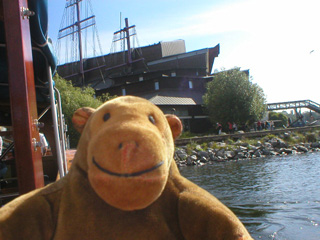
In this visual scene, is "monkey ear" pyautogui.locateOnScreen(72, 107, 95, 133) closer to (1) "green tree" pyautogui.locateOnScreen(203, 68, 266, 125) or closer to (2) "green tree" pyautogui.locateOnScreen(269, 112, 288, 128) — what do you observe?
(1) "green tree" pyautogui.locateOnScreen(203, 68, 266, 125)

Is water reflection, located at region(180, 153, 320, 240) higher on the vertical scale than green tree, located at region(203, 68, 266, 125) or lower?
lower

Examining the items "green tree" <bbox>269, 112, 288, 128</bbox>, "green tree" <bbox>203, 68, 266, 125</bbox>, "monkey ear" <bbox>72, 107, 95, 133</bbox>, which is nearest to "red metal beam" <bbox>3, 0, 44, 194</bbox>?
"monkey ear" <bbox>72, 107, 95, 133</bbox>

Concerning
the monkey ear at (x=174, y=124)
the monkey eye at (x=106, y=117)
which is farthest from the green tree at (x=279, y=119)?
the monkey eye at (x=106, y=117)

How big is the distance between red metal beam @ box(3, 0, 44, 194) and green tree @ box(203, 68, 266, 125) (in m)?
31.1

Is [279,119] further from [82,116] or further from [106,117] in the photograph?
[106,117]

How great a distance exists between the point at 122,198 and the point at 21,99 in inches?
70.9

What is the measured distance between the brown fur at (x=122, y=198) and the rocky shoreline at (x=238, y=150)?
19.0 m

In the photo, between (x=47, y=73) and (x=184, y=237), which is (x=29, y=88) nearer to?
(x=47, y=73)

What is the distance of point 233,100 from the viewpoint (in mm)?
33062

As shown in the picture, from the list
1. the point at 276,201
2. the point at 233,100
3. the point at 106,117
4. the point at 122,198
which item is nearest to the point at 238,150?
the point at 233,100

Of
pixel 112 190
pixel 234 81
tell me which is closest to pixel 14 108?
pixel 112 190

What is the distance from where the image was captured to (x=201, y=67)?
1626 inches

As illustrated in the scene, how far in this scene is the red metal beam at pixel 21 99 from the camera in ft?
8.67

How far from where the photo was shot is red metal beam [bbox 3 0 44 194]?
264 centimetres
